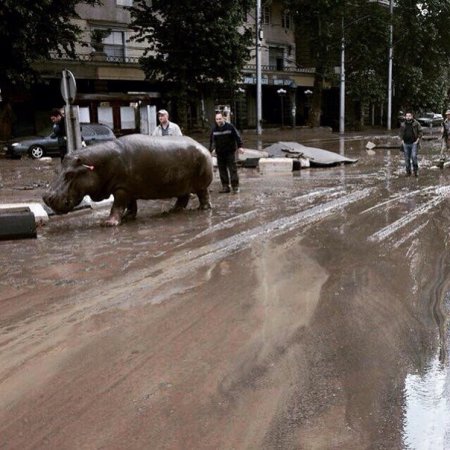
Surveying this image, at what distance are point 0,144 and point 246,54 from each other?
12417mm

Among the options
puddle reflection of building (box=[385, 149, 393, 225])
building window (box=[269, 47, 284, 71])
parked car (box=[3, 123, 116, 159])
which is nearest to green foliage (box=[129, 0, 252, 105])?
parked car (box=[3, 123, 116, 159])

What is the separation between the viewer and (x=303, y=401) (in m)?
3.96

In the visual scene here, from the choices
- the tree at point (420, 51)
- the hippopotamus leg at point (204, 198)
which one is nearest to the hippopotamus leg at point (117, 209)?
the hippopotamus leg at point (204, 198)

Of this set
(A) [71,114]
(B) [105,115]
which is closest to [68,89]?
(A) [71,114]

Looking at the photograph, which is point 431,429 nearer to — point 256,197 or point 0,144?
point 256,197

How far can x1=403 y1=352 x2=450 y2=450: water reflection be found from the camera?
11.6 ft

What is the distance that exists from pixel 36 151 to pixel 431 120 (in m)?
34.4

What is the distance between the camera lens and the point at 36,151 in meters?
24.7

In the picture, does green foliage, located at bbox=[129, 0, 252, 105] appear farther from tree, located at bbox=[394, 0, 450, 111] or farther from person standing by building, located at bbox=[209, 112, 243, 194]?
tree, located at bbox=[394, 0, 450, 111]

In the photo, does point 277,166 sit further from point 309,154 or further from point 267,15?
point 267,15

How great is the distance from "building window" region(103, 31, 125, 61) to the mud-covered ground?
2828cm

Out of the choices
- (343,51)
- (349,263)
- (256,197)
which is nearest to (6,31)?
(256,197)

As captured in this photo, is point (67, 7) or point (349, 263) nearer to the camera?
point (349, 263)

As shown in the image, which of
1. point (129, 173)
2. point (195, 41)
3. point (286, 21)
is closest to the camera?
point (129, 173)
